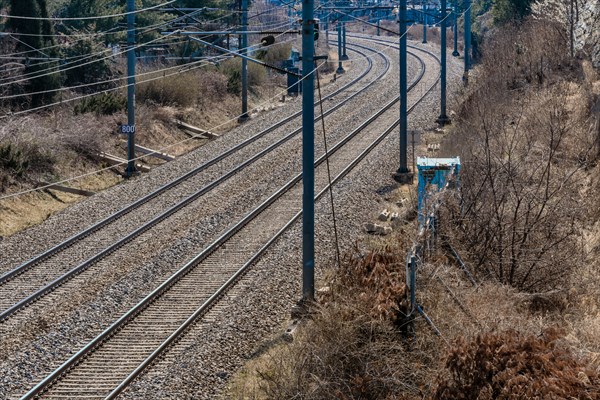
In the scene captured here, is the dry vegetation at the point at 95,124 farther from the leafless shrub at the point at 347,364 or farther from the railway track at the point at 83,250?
the leafless shrub at the point at 347,364

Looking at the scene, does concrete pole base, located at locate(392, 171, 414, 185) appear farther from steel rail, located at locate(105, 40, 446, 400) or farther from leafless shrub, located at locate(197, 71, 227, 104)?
leafless shrub, located at locate(197, 71, 227, 104)

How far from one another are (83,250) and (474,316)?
8889 millimetres

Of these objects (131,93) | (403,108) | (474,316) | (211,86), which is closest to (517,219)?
(474,316)

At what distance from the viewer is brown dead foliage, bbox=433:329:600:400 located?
8.26m

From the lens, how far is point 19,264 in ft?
54.6

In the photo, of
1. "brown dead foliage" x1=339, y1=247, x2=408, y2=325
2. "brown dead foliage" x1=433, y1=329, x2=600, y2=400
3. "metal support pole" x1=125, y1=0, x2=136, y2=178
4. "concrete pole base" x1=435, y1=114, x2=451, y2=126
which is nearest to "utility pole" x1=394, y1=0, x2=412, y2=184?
"metal support pole" x1=125, y1=0, x2=136, y2=178

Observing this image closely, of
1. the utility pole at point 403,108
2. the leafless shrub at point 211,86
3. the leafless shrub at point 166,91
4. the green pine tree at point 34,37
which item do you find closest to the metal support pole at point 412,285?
the utility pole at point 403,108

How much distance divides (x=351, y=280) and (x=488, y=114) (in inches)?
428

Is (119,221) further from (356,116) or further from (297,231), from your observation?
(356,116)

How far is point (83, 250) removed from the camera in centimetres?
1747

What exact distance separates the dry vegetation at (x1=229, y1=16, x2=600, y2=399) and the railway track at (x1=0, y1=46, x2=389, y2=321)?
15.5ft

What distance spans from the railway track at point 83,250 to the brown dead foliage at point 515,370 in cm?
761

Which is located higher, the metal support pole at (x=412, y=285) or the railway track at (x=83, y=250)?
the metal support pole at (x=412, y=285)

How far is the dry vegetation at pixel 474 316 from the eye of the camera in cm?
893
